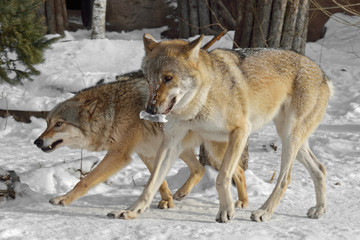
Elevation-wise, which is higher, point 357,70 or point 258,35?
point 258,35

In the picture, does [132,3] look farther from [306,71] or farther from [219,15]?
[306,71]

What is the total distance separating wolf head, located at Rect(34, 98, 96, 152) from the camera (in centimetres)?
529

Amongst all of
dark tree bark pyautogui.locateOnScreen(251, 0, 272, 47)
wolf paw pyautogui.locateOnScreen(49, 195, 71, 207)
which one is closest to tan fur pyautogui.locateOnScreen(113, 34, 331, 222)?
wolf paw pyautogui.locateOnScreen(49, 195, 71, 207)

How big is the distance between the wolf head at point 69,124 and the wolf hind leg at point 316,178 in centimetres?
236

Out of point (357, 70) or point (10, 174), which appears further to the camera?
point (357, 70)

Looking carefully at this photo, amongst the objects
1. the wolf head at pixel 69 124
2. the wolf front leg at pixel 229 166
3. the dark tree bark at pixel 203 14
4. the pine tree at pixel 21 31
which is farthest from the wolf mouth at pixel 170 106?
the dark tree bark at pixel 203 14

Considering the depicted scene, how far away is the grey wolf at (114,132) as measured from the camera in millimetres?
5164

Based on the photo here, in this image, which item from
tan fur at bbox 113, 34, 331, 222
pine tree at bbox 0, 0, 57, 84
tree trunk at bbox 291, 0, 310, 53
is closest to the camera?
tan fur at bbox 113, 34, 331, 222

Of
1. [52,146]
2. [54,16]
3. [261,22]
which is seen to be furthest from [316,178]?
[54,16]

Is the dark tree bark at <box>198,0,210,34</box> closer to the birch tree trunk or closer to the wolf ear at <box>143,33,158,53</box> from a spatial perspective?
Answer: the birch tree trunk

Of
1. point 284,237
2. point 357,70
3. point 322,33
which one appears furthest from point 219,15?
point 284,237

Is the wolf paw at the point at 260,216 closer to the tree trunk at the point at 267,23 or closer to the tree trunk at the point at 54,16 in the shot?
the tree trunk at the point at 267,23

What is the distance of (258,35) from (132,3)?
1031 cm

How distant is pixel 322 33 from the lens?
14.3 meters
